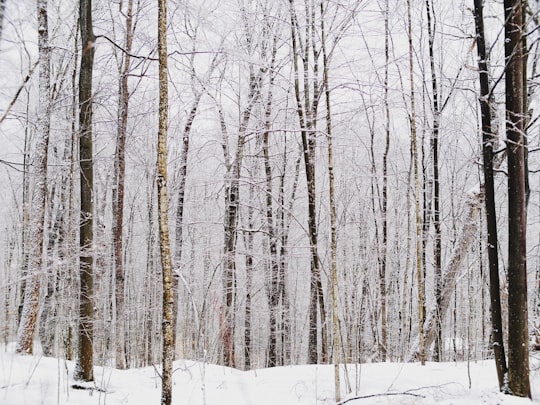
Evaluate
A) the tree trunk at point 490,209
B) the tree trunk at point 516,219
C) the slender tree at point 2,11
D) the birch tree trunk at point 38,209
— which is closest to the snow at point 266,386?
the tree trunk at point 516,219

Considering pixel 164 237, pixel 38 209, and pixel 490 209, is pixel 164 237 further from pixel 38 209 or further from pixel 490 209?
pixel 38 209

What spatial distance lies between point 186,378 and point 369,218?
11.5 m

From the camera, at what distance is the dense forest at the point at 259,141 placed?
4691 millimetres

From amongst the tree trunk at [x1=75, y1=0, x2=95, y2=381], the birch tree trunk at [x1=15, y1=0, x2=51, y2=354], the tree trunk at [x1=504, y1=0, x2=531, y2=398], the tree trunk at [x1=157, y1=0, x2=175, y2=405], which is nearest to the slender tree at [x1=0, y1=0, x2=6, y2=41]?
the tree trunk at [x1=157, y1=0, x2=175, y2=405]

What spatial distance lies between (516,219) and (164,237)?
3.51 meters

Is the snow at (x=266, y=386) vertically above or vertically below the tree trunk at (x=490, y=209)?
below

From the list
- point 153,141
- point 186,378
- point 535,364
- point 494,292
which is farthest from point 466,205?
point 153,141

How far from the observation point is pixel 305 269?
17547 millimetres

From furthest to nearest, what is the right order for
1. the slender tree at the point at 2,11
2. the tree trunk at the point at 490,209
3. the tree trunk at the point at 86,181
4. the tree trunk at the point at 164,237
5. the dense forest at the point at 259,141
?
the tree trunk at the point at 86,181, the dense forest at the point at 259,141, the tree trunk at the point at 490,209, the tree trunk at the point at 164,237, the slender tree at the point at 2,11

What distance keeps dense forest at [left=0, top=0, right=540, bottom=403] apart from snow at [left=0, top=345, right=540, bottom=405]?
379 mm

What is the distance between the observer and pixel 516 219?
175 inches

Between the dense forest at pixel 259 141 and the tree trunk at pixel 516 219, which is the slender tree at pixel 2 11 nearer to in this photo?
the dense forest at pixel 259 141

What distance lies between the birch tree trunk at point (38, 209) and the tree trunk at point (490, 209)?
644cm

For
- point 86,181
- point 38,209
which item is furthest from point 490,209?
point 38,209
